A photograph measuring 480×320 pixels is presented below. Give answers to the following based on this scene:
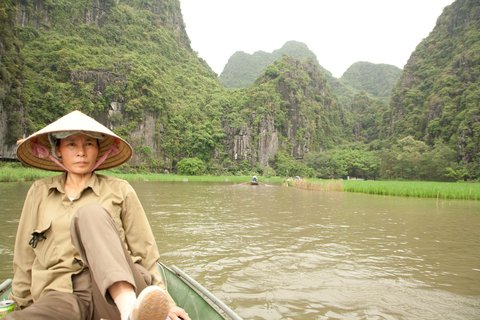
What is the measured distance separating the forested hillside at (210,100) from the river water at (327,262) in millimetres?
22206

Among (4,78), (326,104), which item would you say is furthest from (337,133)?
(4,78)

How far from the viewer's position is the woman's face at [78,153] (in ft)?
6.26

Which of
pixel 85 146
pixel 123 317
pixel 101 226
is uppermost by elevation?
pixel 85 146

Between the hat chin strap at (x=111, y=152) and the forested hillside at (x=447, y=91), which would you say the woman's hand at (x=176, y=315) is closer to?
the hat chin strap at (x=111, y=152)

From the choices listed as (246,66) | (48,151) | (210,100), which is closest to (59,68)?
(210,100)

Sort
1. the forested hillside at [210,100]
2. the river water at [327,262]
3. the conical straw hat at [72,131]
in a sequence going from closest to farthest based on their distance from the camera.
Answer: the conical straw hat at [72,131] < the river water at [327,262] < the forested hillside at [210,100]

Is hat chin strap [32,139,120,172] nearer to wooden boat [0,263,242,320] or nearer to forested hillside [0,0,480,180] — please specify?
wooden boat [0,263,242,320]

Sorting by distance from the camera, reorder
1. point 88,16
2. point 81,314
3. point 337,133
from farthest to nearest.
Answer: point 337,133
point 88,16
point 81,314

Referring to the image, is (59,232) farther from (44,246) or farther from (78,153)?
(78,153)

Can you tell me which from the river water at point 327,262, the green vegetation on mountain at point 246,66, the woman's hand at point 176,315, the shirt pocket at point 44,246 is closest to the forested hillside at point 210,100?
the river water at point 327,262

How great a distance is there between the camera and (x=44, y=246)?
1.80 metres

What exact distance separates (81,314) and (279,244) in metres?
4.47

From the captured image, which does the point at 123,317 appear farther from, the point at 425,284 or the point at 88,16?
the point at 88,16

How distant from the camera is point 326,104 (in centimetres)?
7256
